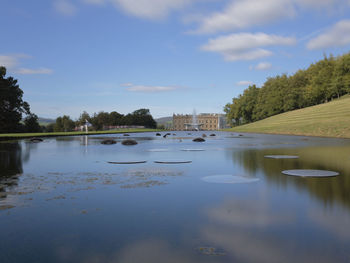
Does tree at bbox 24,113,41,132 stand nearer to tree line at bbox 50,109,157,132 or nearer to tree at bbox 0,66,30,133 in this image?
tree at bbox 0,66,30,133

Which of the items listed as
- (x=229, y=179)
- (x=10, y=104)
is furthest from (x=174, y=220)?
(x=10, y=104)

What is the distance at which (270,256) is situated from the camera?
157 inches

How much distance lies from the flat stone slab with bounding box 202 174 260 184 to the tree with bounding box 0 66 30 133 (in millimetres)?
60609

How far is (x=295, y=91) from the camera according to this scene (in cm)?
10612

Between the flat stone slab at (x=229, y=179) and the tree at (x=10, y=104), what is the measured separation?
199 ft

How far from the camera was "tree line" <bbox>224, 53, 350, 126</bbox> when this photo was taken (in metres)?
89.0

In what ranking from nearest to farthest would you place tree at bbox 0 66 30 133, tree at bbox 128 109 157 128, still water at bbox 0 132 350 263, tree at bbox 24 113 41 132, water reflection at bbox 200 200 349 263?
water reflection at bbox 200 200 349 263
still water at bbox 0 132 350 263
tree at bbox 0 66 30 133
tree at bbox 24 113 41 132
tree at bbox 128 109 157 128

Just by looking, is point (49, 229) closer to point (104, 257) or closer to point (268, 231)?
point (104, 257)

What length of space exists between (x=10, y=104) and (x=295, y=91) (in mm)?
87087

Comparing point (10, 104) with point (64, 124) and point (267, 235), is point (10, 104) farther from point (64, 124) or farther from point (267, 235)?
point (267, 235)

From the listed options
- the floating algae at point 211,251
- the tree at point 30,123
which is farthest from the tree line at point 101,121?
the floating algae at point 211,251

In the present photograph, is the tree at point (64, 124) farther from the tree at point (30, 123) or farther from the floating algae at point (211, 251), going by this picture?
the floating algae at point (211, 251)

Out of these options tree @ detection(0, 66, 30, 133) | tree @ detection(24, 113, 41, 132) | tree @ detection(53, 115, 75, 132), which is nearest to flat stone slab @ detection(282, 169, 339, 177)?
tree @ detection(0, 66, 30, 133)

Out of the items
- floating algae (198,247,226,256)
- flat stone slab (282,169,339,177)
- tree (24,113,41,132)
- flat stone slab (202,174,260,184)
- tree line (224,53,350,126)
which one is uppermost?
tree line (224,53,350,126)
